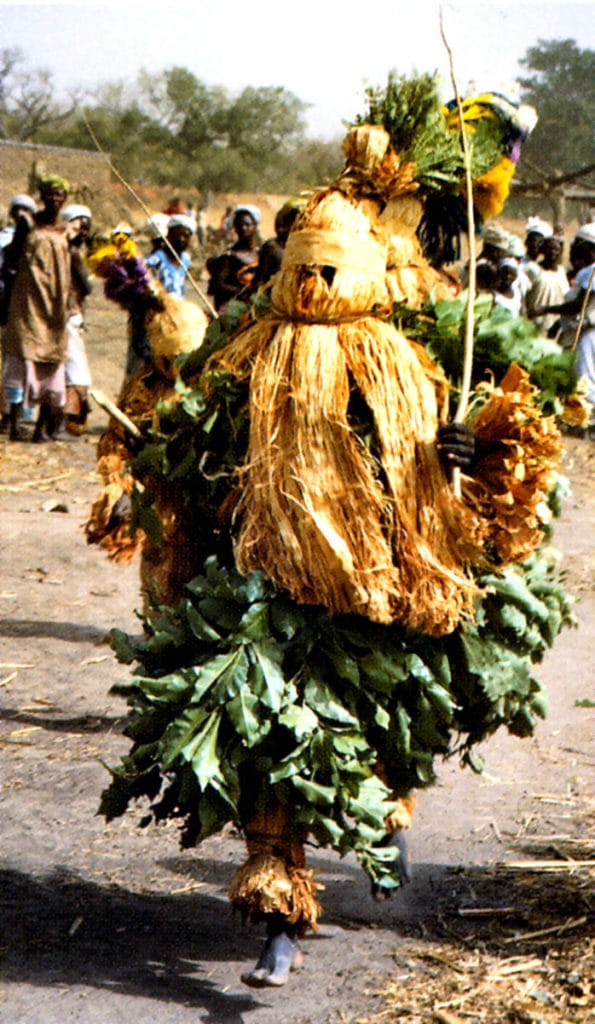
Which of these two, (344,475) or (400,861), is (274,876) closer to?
(400,861)

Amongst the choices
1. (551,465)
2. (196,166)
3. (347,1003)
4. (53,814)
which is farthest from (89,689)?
(196,166)

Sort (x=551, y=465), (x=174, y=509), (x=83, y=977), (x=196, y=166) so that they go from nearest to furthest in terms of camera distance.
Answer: (x=551, y=465) → (x=83, y=977) → (x=174, y=509) → (x=196, y=166)

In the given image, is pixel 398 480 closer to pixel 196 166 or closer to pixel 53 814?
pixel 53 814

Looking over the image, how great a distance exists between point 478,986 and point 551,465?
1471 mm

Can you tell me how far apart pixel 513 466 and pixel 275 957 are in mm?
1473

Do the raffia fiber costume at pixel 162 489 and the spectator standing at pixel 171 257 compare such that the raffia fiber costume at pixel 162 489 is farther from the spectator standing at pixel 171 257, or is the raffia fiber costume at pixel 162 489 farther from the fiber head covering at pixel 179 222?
the fiber head covering at pixel 179 222

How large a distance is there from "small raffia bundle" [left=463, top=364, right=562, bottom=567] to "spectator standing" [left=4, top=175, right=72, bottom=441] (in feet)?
31.8

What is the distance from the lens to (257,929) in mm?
4500

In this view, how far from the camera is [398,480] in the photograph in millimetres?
3809

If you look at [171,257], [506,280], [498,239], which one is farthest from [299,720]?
[506,280]

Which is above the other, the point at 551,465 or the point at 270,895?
the point at 551,465

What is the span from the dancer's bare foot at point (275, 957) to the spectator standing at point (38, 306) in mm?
9782

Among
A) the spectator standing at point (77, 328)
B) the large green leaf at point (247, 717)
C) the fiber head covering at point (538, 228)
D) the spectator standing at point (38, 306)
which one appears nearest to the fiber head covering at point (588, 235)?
the fiber head covering at point (538, 228)

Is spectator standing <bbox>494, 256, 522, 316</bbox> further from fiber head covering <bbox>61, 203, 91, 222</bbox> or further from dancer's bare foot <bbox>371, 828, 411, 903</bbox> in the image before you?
dancer's bare foot <bbox>371, 828, 411, 903</bbox>
